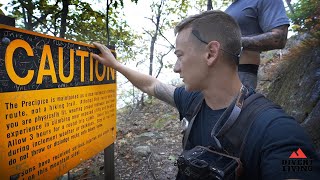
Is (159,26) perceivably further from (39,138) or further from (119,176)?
(39,138)

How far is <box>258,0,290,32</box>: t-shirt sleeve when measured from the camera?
2.45 m

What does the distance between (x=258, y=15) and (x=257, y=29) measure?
15 cm

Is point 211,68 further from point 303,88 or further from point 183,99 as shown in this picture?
point 303,88

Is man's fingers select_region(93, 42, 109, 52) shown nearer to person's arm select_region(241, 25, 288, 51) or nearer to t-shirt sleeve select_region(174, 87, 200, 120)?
t-shirt sleeve select_region(174, 87, 200, 120)

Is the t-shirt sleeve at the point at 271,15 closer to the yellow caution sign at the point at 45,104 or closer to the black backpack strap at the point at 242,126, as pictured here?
the black backpack strap at the point at 242,126

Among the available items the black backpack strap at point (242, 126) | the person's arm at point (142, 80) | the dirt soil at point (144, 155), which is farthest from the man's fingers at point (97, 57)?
the dirt soil at point (144, 155)

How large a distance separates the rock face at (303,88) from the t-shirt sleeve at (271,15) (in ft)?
5.97

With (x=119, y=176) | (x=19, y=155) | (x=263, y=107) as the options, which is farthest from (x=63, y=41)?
(x=119, y=176)

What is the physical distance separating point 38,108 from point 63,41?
638mm

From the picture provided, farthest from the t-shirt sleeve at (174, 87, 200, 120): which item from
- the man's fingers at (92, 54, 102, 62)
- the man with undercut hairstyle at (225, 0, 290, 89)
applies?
the man's fingers at (92, 54, 102, 62)

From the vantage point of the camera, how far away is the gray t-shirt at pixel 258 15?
2465 mm

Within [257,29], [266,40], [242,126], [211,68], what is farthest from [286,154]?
[257,29]

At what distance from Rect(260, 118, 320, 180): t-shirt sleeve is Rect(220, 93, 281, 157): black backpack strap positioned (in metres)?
0.13

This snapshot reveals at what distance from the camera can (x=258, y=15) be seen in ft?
8.49
